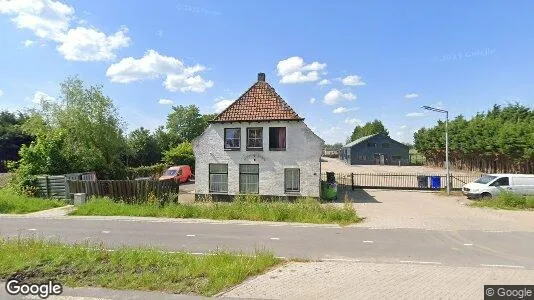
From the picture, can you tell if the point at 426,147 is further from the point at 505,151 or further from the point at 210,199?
the point at 210,199

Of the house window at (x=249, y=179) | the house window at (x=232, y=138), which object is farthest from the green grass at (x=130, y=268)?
the house window at (x=232, y=138)

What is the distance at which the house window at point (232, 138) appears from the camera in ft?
79.0

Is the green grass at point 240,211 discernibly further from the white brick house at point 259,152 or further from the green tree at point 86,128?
the green tree at point 86,128

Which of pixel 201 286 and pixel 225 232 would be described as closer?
pixel 201 286

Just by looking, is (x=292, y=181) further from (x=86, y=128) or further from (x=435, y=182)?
(x=86, y=128)

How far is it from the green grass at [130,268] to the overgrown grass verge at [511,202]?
16213mm

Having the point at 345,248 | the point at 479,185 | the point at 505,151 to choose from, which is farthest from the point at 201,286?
the point at 505,151

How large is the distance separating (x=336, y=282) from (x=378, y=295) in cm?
103

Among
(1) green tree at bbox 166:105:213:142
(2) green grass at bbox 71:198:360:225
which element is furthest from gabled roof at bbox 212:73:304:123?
(1) green tree at bbox 166:105:213:142

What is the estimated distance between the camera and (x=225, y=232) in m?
13.7

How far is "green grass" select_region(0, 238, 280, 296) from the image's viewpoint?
7.39 meters

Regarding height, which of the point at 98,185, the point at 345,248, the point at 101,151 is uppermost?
the point at 101,151

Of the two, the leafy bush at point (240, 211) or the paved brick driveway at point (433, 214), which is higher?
the leafy bush at point (240, 211)

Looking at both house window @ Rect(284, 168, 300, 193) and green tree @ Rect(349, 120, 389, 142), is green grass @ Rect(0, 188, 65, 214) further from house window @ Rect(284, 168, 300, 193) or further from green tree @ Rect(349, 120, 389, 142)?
green tree @ Rect(349, 120, 389, 142)
